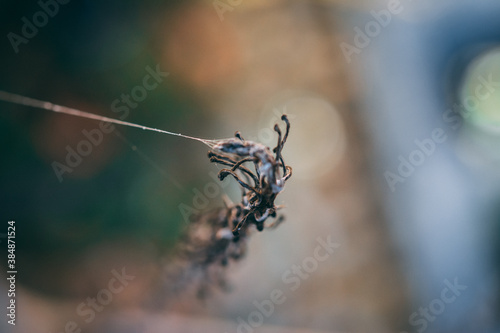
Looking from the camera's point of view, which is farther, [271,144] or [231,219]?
[271,144]

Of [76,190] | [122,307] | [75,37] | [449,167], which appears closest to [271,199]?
[76,190]

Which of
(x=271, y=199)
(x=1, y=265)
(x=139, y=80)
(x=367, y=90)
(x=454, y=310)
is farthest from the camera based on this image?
(x=367, y=90)

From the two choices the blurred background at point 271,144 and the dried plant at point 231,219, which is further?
the blurred background at point 271,144

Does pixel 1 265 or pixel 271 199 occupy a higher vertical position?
pixel 1 265

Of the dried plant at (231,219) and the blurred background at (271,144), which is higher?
the blurred background at (271,144)

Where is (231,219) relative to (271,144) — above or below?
below

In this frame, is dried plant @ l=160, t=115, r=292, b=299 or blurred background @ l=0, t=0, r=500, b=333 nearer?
dried plant @ l=160, t=115, r=292, b=299

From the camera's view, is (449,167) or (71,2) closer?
(71,2)

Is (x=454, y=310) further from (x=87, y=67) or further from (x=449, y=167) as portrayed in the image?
(x=87, y=67)
